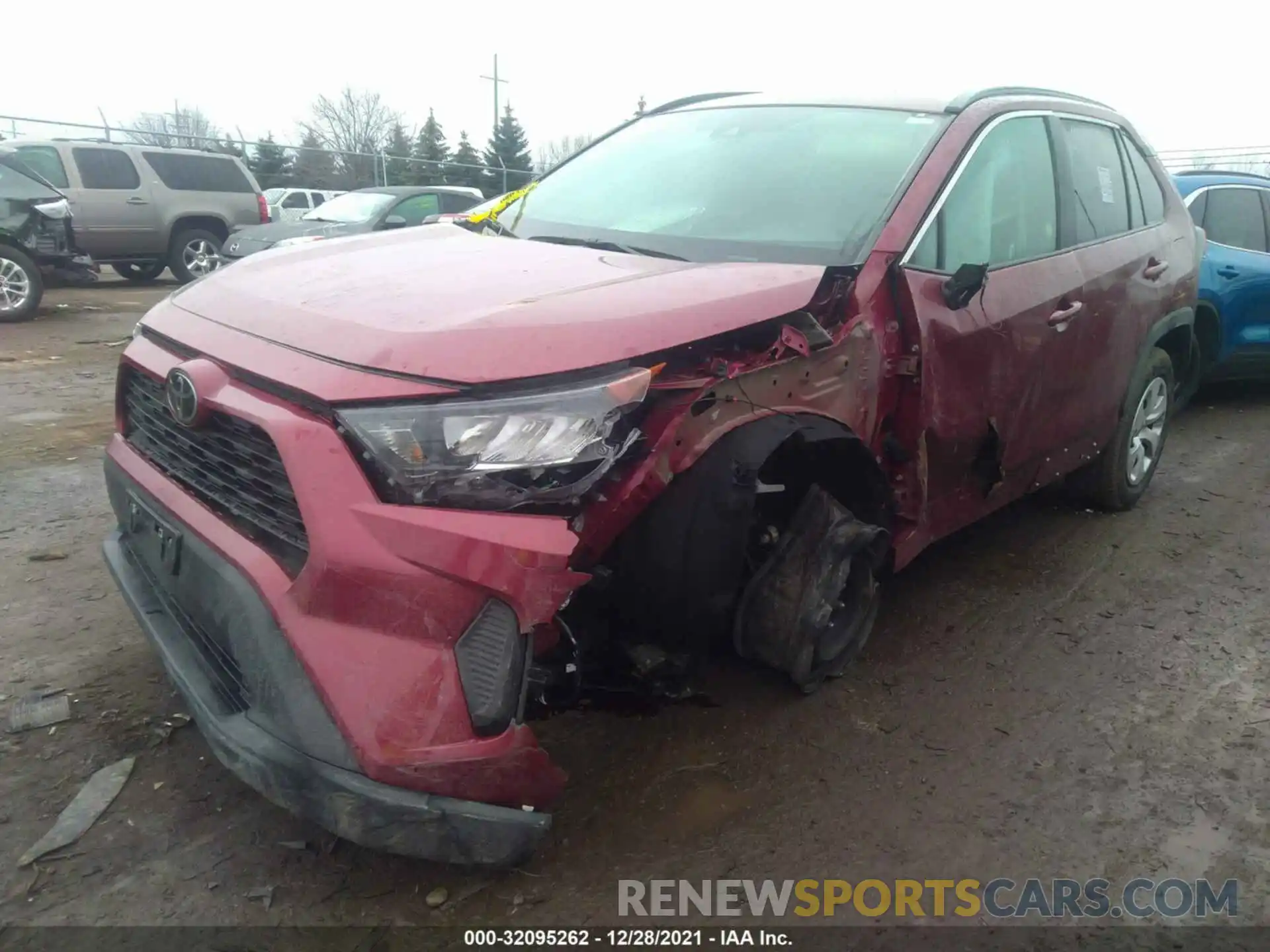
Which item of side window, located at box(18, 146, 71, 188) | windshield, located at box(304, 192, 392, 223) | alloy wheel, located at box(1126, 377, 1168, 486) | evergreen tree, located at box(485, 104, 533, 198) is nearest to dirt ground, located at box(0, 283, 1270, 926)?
alloy wheel, located at box(1126, 377, 1168, 486)

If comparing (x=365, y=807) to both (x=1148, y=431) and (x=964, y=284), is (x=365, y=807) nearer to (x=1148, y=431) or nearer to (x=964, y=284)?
(x=964, y=284)

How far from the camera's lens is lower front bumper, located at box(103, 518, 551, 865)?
185cm

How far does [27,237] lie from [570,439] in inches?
416

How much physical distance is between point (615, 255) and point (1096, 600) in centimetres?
243

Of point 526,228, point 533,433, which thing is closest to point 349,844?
point 533,433

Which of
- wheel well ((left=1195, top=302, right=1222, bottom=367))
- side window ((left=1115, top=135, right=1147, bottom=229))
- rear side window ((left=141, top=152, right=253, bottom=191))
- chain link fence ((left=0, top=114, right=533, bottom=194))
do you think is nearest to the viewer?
side window ((left=1115, top=135, right=1147, bottom=229))

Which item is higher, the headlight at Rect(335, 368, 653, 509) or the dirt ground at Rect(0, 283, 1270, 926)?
the headlight at Rect(335, 368, 653, 509)

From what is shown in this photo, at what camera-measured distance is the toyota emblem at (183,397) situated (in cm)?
217

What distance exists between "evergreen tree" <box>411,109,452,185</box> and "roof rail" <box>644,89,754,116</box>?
23.9 metres

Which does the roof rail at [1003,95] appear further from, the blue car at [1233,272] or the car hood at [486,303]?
the blue car at [1233,272]

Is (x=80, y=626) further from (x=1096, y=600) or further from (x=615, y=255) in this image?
(x=1096, y=600)

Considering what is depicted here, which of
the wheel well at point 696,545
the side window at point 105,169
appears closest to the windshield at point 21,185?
the side window at point 105,169

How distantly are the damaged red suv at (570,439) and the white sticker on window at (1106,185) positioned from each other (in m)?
0.60

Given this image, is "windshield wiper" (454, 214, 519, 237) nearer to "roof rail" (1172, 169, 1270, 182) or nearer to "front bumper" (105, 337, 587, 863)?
"front bumper" (105, 337, 587, 863)
